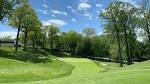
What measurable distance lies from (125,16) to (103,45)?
8556 cm

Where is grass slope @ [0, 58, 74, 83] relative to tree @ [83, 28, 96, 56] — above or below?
below

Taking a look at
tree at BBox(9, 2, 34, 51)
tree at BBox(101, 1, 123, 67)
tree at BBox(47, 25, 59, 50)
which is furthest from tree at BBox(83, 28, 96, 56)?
tree at BBox(101, 1, 123, 67)

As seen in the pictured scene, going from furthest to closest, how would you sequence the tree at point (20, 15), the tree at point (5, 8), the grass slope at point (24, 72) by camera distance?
the tree at point (20, 15), the tree at point (5, 8), the grass slope at point (24, 72)

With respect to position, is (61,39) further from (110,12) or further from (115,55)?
(110,12)

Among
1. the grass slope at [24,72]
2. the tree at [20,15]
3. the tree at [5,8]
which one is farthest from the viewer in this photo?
the tree at [20,15]

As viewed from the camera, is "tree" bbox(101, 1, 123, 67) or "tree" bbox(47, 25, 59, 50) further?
"tree" bbox(47, 25, 59, 50)

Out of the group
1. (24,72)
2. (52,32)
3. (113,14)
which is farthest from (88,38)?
(24,72)

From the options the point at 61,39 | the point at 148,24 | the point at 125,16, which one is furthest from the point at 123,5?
the point at 61,39

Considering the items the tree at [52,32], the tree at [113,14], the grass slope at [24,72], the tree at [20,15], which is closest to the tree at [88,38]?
the tree at [52,32]

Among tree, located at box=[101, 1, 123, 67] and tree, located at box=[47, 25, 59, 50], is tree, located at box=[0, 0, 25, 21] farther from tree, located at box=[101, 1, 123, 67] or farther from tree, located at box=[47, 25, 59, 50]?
tree, located at box=[47, 25, 59, 50]

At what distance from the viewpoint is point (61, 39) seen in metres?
171

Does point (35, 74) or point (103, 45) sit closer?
point (35, 74)

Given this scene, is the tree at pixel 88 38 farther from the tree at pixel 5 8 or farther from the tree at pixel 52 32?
the tree at pixel 5 8

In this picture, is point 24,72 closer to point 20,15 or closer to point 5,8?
point 5,8
